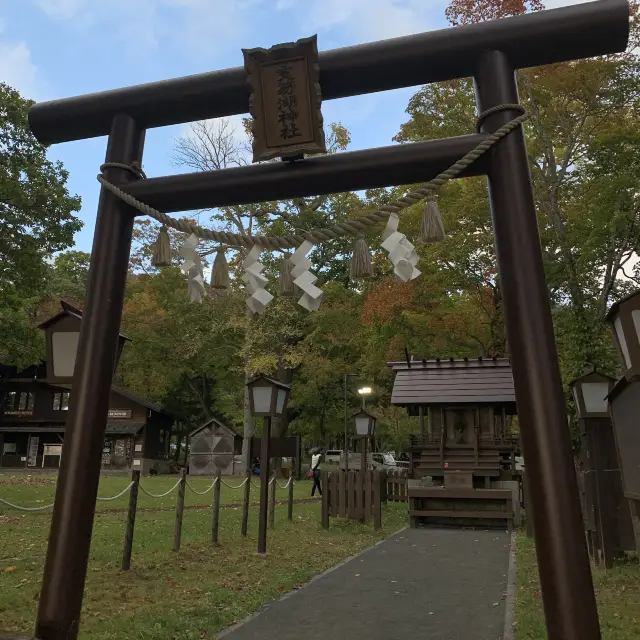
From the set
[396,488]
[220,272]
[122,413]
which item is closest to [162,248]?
[220,272]

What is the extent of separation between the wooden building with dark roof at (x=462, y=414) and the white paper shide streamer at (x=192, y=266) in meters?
10.8

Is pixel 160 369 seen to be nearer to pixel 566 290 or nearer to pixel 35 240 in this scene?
pixel 35 240

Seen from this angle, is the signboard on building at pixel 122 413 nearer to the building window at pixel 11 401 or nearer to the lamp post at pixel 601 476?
the building window at pixel 11 401

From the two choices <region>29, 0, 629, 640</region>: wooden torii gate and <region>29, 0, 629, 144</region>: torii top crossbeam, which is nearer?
<region>29, 0, 629, 640</region>: wooden torii gate

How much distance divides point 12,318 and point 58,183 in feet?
14.6

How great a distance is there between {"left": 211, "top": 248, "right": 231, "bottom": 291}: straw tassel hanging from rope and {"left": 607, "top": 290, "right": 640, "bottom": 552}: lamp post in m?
2.57

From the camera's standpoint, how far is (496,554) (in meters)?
9.21

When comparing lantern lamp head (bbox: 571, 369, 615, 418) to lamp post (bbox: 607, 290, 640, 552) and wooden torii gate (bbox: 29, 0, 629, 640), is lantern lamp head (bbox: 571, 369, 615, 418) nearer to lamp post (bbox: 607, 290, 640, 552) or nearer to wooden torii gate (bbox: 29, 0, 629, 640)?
lamp post (bbox: 607, 290, 640, 552)

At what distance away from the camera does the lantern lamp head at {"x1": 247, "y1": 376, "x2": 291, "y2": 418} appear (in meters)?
9.47

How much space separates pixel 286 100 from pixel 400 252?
131 centimetres

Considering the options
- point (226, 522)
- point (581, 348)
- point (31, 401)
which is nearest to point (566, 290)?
point (581, 348)

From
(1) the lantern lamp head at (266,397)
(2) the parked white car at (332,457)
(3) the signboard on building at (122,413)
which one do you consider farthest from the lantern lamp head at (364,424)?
(2) the parked white car at (332,457)

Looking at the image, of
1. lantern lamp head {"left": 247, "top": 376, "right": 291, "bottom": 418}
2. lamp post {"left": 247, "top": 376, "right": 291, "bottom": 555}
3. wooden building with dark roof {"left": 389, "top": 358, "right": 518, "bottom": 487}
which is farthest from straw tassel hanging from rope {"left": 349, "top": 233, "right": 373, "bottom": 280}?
wooden building with dark roof {"left": 389, "top": 358, "right": 518, "bottom": 487}

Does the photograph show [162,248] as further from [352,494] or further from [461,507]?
[461,507]
